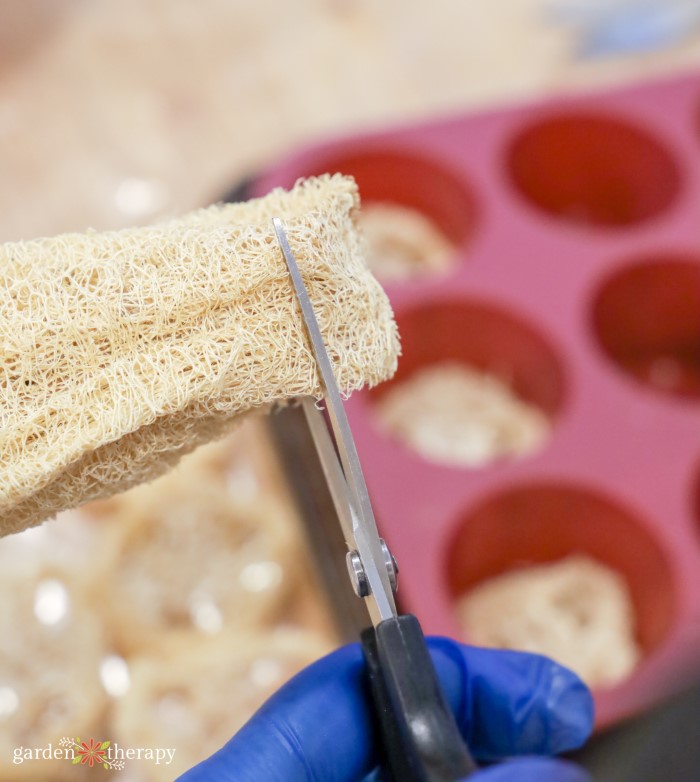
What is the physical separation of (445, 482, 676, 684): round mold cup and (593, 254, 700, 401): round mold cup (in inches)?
10.1

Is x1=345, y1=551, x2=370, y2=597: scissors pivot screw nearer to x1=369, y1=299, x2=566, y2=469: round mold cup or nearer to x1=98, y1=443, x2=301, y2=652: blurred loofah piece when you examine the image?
x1=98, y1=443, x2=301, y2=652: blurred loofah piece

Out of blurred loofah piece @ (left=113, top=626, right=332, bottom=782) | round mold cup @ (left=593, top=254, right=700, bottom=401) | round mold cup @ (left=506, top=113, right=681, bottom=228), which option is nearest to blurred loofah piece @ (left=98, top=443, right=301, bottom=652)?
blurred loofah piece @ (left=113, top=626, right=332, bottom=782)

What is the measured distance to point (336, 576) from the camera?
0.67m

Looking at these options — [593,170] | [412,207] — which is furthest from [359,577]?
[593,170]

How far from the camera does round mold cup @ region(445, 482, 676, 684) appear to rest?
0.87 m

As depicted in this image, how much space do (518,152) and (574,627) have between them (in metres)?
0.67

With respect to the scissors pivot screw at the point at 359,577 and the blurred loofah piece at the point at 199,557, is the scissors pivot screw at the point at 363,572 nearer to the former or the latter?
the scissors pivot screw at the point at 359,577

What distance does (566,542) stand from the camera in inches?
37.8

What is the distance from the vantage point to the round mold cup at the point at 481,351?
1.01m

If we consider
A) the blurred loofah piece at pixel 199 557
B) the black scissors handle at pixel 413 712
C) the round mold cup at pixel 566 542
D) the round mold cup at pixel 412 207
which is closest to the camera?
the black scissors handle at pixel 413 712

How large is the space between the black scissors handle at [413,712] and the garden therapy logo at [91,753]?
17cm

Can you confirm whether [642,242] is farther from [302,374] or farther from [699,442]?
[302,374]

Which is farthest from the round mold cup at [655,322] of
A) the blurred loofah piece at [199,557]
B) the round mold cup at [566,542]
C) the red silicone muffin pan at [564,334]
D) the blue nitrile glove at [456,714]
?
the blue nitrile glove at [456,714]

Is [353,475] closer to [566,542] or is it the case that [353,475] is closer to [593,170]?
[566,542]
